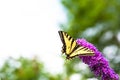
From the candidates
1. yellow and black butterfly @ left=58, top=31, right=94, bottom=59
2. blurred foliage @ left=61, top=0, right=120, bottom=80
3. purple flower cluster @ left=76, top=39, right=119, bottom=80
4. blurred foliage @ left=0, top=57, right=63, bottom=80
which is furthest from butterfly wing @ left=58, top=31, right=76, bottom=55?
blurred foliage @ left=61, top=0, right=120, bottom=80

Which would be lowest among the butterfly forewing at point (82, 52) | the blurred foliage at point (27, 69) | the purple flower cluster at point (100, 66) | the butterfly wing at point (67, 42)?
the purple flower cluster at point (100, 66)

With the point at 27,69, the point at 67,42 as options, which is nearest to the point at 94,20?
the point at 27,69

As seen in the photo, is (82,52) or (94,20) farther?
(94,20)

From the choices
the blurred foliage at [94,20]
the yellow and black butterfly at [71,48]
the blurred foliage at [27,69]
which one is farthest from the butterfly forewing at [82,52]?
the blurred foliage at [94,20]

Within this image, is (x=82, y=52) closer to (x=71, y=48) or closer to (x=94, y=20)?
(x=71, y=48)

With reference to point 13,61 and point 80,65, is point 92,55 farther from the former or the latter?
point 80,65

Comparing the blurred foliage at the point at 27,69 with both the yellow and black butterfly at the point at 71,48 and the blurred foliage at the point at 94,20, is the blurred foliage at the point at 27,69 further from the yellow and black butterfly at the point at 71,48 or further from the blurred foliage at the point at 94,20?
the yellow and black butterfly at the point at 71,48
